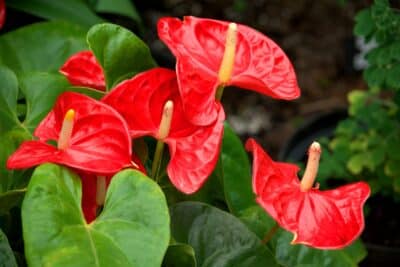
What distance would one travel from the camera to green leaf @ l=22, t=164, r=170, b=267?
27.3 inches

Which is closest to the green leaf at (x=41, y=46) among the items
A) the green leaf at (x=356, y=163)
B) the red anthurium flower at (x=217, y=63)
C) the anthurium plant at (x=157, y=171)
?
the anthurium plant at (x=157, y=171)

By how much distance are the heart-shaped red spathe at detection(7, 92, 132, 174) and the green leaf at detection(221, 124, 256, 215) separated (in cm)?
19

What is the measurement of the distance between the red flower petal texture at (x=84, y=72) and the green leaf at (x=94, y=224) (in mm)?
192

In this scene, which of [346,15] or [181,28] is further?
[346,15]

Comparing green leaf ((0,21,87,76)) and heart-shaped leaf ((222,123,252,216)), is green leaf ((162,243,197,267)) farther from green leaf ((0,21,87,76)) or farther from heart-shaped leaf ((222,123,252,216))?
green leaf ((0,21,87,76))

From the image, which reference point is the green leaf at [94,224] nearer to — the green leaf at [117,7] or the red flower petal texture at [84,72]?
the red flower petal texture at [84,72]

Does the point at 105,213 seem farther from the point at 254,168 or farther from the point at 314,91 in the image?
the point at 314,91

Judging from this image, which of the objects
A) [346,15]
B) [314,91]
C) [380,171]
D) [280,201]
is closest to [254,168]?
[280,201]

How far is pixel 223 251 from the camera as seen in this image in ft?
2.75

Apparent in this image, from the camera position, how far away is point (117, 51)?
892 millimetres

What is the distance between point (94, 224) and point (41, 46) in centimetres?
54

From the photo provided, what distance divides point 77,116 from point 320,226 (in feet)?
0.84

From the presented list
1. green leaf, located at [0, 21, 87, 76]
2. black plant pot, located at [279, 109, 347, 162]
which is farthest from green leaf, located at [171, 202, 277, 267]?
black plant pot, located at [279, 109, 347, 162]

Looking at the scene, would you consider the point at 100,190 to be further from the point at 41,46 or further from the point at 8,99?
the point at 41,46
